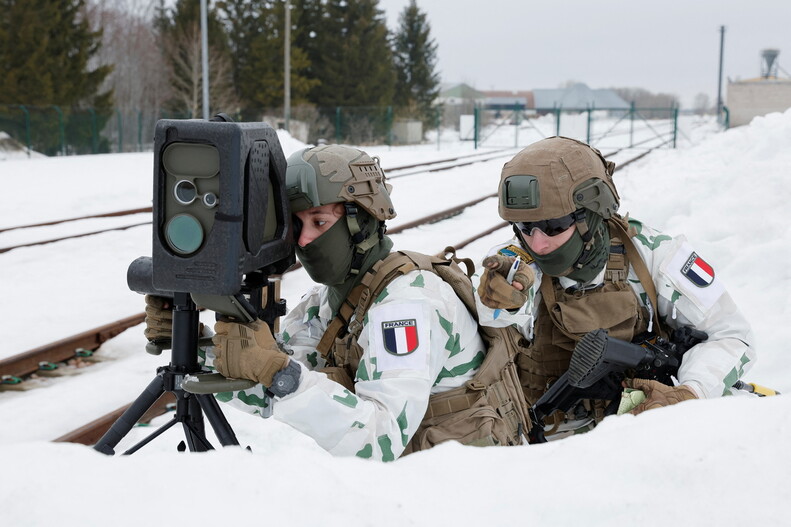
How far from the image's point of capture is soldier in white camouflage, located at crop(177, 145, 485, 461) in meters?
2.53

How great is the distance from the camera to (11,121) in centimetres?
2597

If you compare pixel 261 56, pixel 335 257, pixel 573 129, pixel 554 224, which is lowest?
pixel 335 257

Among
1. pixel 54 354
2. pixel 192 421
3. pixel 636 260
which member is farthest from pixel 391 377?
pixel 54 354

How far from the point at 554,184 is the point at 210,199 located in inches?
63.3

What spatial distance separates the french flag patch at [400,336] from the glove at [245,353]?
0.42 m

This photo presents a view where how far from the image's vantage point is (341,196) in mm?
2924

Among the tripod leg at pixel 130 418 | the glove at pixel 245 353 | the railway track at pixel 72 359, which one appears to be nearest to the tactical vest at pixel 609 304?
the glove at pixel 245 353

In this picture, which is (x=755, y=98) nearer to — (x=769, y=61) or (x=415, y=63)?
(x=769, y=61)

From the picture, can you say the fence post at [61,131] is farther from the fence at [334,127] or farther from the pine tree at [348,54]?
the pine tree at [348,54]

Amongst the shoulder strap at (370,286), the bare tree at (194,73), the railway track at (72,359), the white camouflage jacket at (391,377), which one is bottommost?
the railway track at (72,359)

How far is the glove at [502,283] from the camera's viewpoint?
2782 mm

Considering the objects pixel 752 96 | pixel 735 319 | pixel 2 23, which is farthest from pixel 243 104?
pixel 735 319

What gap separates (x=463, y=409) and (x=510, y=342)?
1.37 feet

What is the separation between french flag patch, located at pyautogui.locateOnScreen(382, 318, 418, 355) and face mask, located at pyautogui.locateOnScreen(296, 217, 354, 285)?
0.34 m
